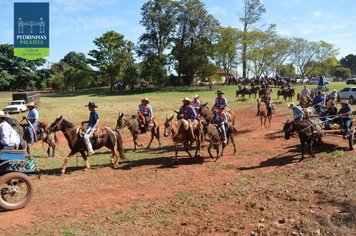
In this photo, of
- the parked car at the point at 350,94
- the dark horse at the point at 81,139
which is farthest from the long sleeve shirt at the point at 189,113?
the parked car at the point at 350,94

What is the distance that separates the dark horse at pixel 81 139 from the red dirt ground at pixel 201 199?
59 cm

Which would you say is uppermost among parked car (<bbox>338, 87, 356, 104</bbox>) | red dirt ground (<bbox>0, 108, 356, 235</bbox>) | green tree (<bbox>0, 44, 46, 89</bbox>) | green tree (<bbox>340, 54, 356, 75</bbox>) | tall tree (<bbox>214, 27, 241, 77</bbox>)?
green tree (<bbox>340, 54, 356, 75</bbox>)

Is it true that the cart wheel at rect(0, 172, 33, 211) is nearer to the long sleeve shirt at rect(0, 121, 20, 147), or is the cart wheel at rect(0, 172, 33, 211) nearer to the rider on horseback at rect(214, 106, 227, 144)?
the long sleeve shirt at rect(0, 121, 20, 147)

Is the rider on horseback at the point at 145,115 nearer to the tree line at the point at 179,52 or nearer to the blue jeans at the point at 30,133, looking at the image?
the blue jeans at the point at 30,133

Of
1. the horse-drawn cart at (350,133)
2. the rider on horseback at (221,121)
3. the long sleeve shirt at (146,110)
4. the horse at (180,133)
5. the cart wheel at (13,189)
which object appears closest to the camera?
the cart wheel at (13,189)

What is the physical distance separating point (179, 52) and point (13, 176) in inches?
2253

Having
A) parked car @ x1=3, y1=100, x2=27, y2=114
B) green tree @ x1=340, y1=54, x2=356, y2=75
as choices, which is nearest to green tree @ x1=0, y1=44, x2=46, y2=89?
parked car @ x1=3, y1=100, x2=27, y2=114

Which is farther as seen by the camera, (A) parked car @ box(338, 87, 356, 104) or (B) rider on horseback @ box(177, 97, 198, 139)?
(A) parked car @ box(338, 87, 356, 104)

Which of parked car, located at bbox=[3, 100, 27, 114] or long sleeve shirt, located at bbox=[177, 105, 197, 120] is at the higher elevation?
long sleeve shirt, located at bbox=[177, 105, 197, 120]

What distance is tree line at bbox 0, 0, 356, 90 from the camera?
63.8 m

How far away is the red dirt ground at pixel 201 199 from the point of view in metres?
8.02

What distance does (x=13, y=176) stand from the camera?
9094mm

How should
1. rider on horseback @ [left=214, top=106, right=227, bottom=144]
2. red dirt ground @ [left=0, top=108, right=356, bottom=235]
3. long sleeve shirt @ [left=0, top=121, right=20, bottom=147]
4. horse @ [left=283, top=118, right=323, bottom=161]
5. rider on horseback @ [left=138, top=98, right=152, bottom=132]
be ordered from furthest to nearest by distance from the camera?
1. rider on horseback @ [left=138, top=98, right=152, bottom=132]
2. rider on horseback @ [left=214, top=106, right=227, bottom=144]
3. horse @ [left=283, top=118, right=323, bottom=161]
4. long sleeve shirt @ [left=0, top=121, right=20, bottom=147]
5. red dirt ground @ [left=0, top=108, right=356, bottom=235]

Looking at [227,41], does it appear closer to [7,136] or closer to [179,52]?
[179,52]
